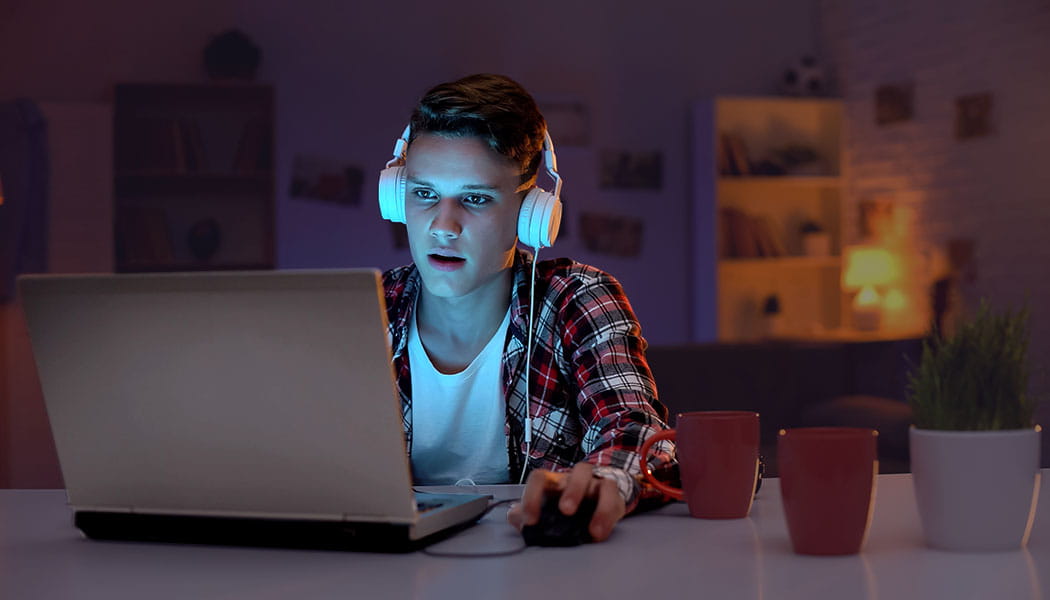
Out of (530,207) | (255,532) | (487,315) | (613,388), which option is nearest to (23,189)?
(487,315)

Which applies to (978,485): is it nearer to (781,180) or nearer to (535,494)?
(535,494)

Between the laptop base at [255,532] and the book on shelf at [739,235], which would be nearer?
the laptop base at [255,532]

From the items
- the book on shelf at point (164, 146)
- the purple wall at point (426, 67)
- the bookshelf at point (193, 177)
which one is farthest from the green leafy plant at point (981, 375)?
the purple wall at point (426, 67)

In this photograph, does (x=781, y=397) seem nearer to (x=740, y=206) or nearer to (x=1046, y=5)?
(x=740, y=206)

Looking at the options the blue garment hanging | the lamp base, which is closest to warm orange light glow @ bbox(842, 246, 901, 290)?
the lamp base

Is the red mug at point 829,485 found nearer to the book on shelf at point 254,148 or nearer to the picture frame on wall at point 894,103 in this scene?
the book on shelf at point 254,148

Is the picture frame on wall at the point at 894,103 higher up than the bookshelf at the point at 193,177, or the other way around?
the picture frame on wall at the point at 894,103

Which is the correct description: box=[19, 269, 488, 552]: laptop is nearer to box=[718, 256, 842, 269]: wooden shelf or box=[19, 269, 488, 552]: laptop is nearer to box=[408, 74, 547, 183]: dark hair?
box=[408, 74, 547, 183]: dark hair

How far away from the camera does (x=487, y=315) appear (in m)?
1.80

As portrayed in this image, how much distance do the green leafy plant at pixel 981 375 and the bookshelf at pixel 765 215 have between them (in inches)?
181

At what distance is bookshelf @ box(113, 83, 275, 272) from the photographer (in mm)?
4828

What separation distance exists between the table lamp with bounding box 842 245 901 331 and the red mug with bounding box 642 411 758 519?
A: 4626 millimetres

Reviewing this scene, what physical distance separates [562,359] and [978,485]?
2.80ft

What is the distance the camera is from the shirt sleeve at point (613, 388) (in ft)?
3.95
